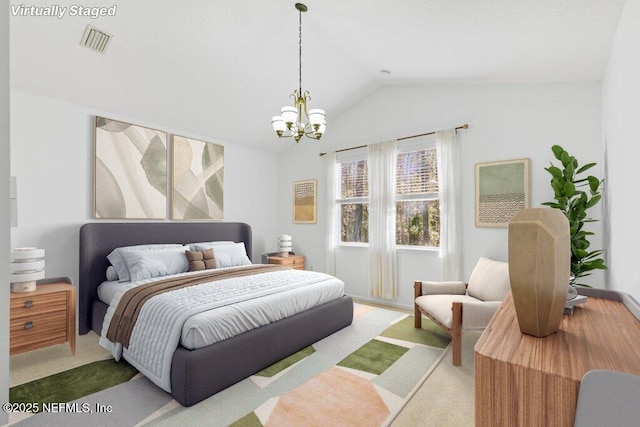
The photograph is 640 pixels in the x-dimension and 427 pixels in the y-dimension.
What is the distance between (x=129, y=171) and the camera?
3.74 metres

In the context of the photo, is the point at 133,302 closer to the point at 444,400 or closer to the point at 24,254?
the point at 24,254

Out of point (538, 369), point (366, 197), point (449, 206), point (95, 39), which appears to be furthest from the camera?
point (366, 197)

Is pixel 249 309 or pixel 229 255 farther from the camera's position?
pixel 229 255

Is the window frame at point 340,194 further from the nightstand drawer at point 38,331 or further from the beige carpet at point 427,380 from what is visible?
the nightstand drawer at point 38,331

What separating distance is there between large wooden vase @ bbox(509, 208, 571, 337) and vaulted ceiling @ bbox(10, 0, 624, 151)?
1.80 metres

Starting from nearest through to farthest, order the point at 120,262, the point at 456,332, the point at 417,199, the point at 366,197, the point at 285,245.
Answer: the point at 456,332, the point at 120,262, the point at 417,199, the point at 366,197, the point at 285,245

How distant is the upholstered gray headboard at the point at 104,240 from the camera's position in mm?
3291

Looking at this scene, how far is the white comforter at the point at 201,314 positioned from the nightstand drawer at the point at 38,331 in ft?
1.10

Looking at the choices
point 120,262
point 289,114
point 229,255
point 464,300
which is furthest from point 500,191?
point 120,262

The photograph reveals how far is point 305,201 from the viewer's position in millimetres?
5320

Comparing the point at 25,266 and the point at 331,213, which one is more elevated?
the point at 331,213

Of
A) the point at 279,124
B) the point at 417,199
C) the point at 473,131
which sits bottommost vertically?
the point at 417,199

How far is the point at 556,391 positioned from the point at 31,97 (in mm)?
4467

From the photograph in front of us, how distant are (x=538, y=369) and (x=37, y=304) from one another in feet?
11.3
